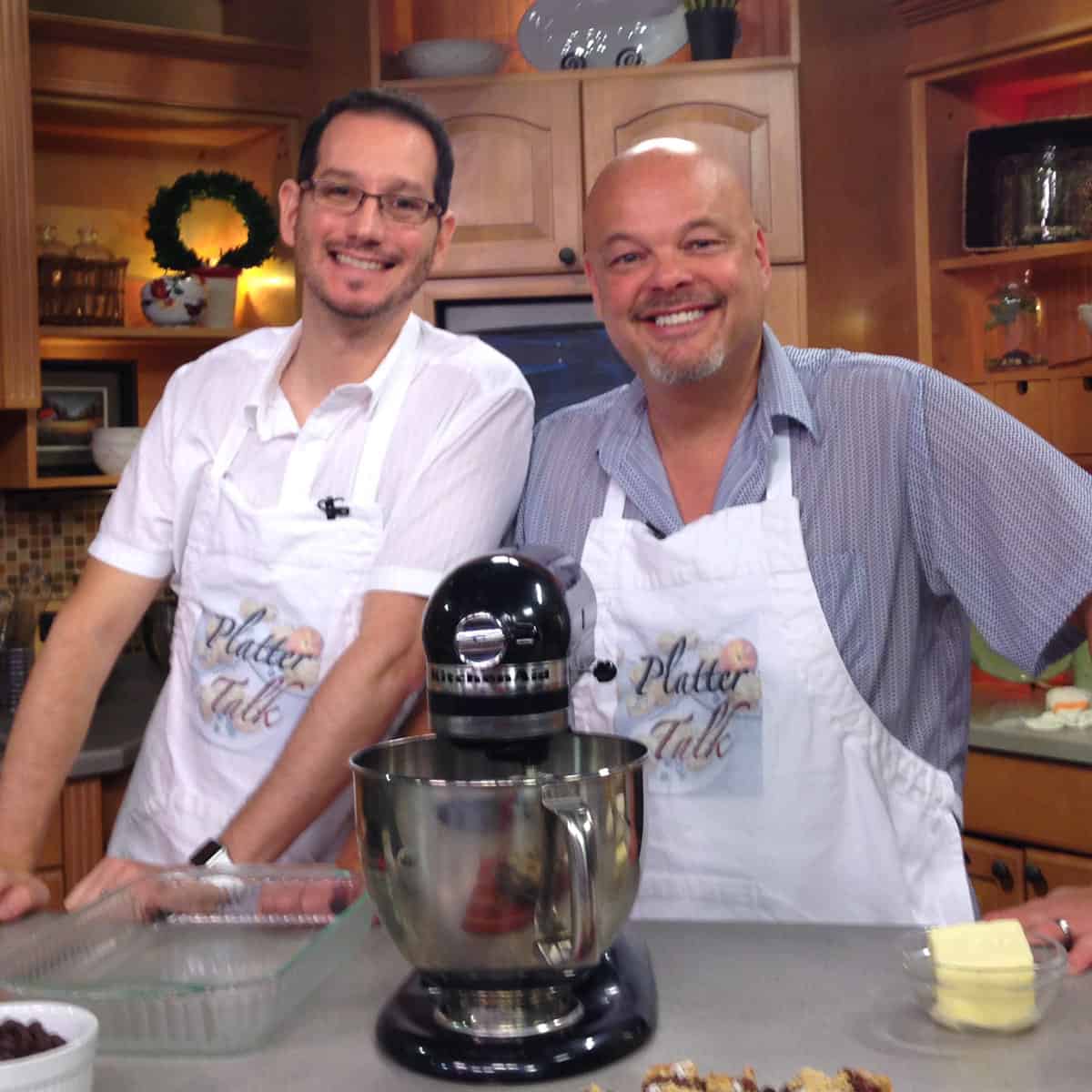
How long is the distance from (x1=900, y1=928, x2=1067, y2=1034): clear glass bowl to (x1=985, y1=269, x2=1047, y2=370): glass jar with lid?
202 cm

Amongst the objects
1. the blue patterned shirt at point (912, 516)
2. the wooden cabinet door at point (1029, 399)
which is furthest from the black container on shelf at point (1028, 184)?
the blue patterned shirt at point (912, 516)

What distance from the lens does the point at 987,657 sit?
2.87m

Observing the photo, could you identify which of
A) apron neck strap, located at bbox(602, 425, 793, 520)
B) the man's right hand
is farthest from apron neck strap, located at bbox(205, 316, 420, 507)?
the man's right hand

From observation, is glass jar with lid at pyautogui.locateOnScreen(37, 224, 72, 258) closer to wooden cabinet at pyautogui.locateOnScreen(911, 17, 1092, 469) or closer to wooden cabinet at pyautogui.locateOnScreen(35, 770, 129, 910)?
wooden cabinet at pyautogui.locateOnScreen(35, 770, 129, 910)

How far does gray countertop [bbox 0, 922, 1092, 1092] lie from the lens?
0.88 meters

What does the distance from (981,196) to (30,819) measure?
6.66ft

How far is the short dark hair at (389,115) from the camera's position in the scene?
1614 mm

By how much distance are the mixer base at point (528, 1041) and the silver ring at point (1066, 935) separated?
30 centimetres

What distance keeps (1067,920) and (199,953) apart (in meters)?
0.60

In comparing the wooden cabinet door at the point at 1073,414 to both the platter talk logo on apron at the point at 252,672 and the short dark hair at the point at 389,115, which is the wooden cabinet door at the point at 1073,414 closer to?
the short dark hair at the point at 389,115

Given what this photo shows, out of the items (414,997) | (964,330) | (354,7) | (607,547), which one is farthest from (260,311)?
(414,997)

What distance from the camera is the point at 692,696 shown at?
145 cm

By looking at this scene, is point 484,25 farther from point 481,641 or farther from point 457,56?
point 481,641

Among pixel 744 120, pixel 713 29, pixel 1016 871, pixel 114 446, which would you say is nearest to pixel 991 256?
pixel 744 120
